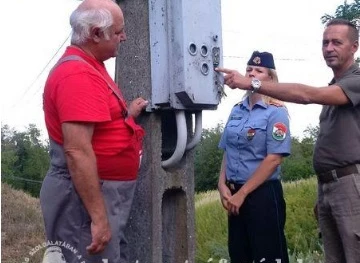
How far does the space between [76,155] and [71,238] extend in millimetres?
444

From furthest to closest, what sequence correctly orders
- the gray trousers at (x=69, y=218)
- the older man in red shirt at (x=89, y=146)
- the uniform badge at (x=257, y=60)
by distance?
1. the uniform badge at (x=257, y=60)
2. the gray trousers at (x=69, y=218)
3. the older man in red shirt at (x=89, y=146)

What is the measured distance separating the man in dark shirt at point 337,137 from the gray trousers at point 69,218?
1.07 metres

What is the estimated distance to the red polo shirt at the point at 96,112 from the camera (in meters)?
3.07

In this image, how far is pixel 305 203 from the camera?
795 centimetres

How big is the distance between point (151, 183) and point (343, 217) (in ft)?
4.18

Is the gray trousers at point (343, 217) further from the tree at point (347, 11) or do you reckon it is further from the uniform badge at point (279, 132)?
the tree at point (347, 11)

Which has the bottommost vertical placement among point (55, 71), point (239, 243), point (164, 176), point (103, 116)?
point (239, 243)

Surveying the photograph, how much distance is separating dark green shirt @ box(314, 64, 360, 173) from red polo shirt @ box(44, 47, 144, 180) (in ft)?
4.50

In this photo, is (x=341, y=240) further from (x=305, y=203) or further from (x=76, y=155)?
(x=305, y=203)

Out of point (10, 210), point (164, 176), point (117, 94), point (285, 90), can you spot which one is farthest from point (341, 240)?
point (10, 210)

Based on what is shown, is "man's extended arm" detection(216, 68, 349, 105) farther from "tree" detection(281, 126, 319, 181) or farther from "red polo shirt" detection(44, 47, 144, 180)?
"tree" detection(281, 126, 319, 181)

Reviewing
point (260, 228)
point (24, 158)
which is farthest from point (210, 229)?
point (24, 158)

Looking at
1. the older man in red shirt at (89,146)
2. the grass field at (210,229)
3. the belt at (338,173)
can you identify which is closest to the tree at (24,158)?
the grass field at (210,229)

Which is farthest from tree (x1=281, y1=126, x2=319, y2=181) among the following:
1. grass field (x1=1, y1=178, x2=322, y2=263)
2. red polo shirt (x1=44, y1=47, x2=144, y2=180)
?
red polo shirt (x1=44, y1=47, x2=144, y2=180)
